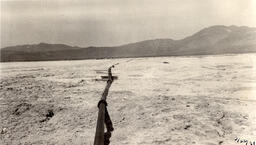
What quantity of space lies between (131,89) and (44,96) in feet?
7.25

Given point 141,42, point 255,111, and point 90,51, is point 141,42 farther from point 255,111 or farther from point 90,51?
point 255,111

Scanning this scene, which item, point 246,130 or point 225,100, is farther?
point 225,100

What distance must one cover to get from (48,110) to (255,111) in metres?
3.91

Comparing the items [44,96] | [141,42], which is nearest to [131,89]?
[44,96]

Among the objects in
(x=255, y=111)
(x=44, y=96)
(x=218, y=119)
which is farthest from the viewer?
(x=44, y=96)

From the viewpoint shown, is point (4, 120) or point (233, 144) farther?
point (4, 120)

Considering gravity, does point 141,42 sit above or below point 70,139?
above

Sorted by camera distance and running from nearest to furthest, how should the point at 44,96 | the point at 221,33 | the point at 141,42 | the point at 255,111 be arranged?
1. the point at 255,111
2. the point at 44,96
3. the point at 221,33
4. the point at 141,42

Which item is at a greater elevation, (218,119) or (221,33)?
(221,33)

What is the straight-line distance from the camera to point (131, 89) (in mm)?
7793

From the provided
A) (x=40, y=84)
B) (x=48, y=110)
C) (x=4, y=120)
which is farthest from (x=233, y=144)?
(x=40, y=84)

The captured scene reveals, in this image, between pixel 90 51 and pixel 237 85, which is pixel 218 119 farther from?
pixel 90 51

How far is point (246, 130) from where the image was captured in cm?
434

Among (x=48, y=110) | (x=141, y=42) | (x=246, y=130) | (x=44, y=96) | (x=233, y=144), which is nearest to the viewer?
(x=233, y=144)
